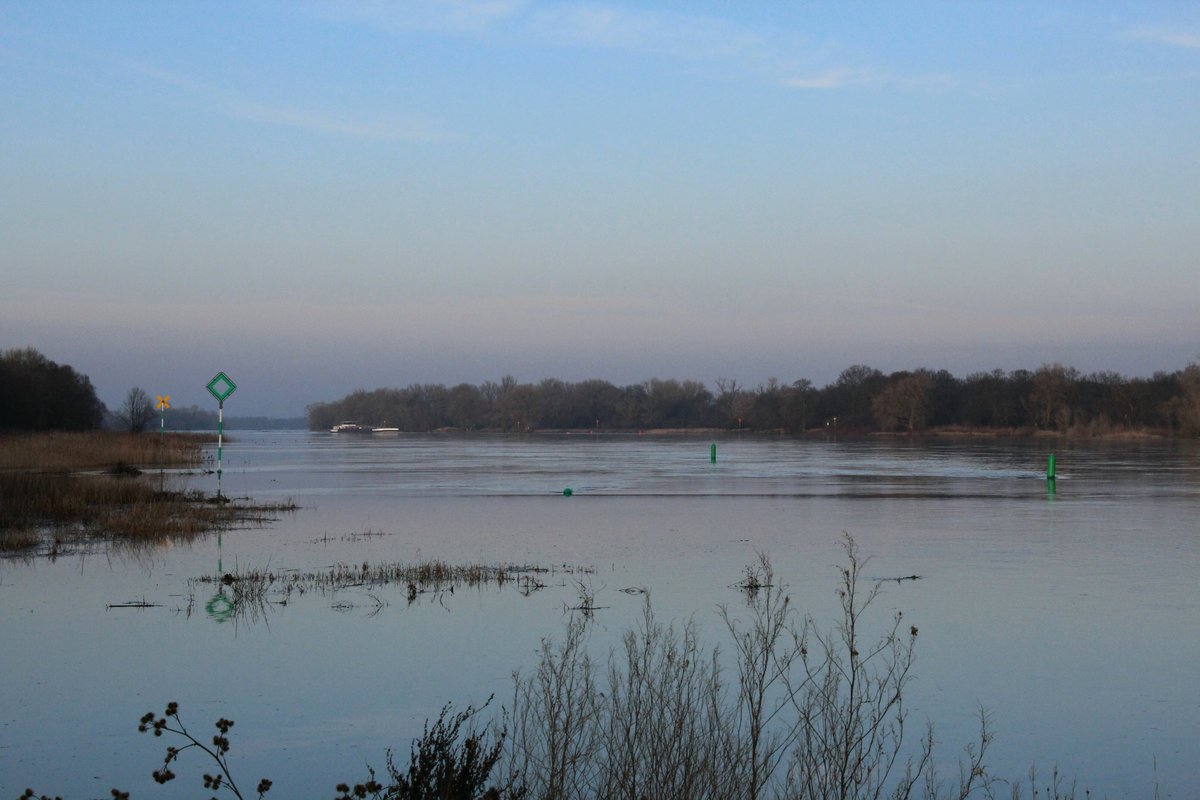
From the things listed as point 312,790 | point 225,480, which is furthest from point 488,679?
point 225,480

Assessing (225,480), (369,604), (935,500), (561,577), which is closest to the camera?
(369,604)

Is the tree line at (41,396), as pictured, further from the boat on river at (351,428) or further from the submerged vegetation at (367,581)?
the boat on river at (351,428)

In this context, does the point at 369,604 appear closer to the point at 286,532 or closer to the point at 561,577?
the point at 561,577

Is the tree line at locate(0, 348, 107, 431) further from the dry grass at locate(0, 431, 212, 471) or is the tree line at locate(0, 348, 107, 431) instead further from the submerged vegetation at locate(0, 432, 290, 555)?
the submerged vegetation at locate(0, 432, 290, 555)

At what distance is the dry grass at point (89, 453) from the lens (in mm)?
36938

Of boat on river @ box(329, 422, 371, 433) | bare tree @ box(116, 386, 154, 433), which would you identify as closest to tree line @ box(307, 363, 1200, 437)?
boat on river @ box(329, 422, 371, 433)

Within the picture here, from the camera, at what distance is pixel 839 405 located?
440 ft

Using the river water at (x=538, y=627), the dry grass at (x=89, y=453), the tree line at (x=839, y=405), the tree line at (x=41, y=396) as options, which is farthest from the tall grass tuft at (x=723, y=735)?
the tree line at (x=839, y=405)

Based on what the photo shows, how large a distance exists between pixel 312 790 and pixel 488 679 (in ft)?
7.65

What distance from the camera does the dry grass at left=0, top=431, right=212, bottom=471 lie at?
121ft

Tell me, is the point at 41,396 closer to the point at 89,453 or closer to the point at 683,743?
the point at 89,453

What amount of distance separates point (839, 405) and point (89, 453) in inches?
4060

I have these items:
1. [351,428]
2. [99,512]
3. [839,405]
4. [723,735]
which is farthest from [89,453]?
[351,428]

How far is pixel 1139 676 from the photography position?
8.67 meters
